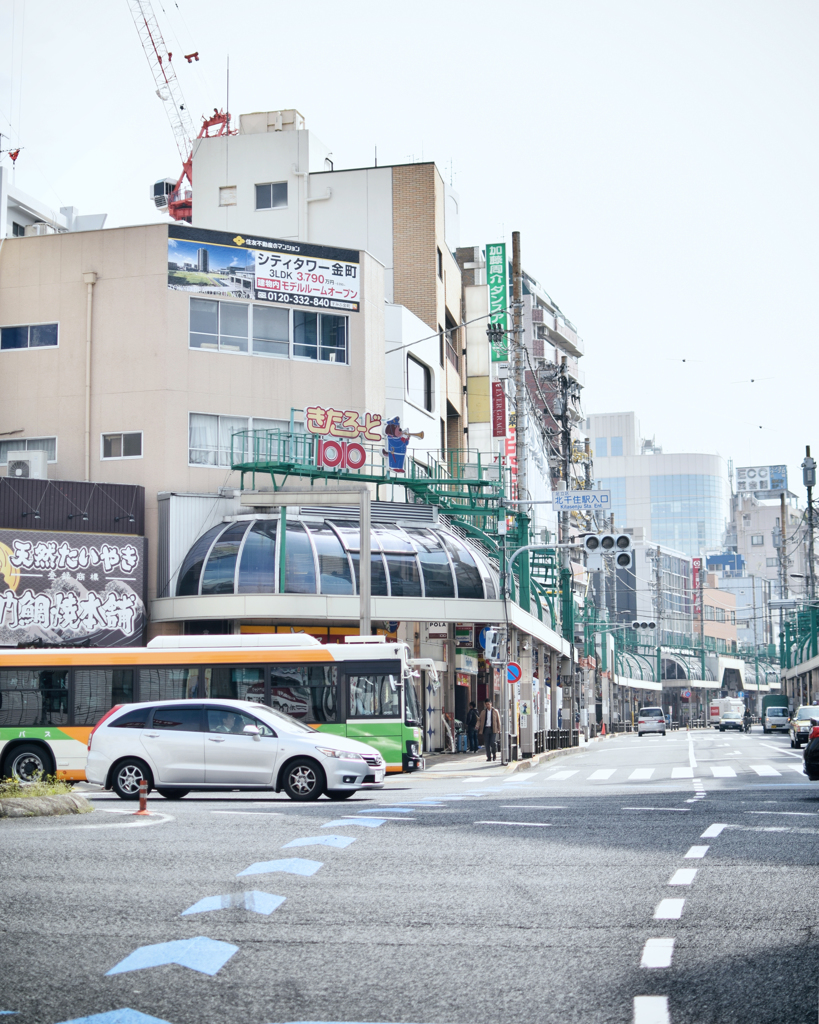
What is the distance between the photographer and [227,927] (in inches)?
313

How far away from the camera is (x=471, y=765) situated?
108ft

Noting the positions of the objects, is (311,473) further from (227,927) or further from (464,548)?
(227,927)

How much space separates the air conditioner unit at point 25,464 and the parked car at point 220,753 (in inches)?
639

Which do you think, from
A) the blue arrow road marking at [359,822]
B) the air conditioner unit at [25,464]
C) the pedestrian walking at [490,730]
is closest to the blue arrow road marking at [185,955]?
the blue arrow road marking at [359,822]

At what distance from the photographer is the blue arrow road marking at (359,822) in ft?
46.0

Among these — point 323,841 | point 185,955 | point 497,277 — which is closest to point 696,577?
point 497,277

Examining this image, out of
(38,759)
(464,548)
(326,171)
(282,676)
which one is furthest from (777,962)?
(326,171)

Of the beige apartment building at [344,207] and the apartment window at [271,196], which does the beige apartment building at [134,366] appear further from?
the apartment window at [271,196]

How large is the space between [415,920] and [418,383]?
3905 cm

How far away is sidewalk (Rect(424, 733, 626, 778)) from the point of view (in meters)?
29.6

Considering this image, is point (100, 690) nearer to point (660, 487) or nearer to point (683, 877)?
point (683, 877)

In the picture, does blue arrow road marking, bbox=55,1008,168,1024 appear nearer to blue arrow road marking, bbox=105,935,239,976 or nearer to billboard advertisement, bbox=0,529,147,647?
blue arrow road marking, bbox=105,935,239,976

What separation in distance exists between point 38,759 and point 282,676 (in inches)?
201

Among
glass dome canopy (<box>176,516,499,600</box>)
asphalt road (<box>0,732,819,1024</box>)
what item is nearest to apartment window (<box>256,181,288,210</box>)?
glass dome canopy (<box>176,516,499,600</box>)
